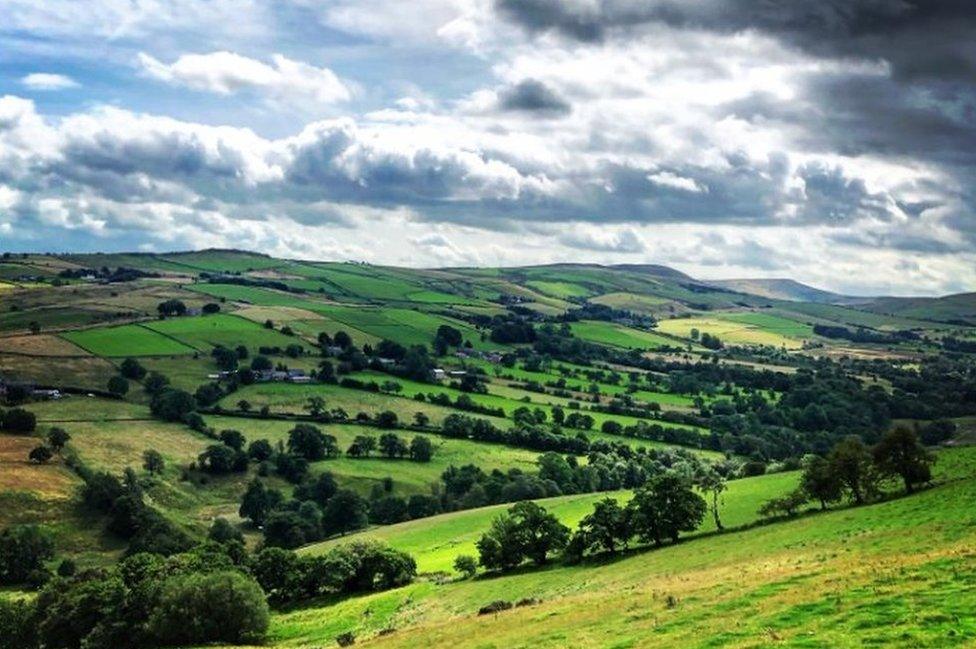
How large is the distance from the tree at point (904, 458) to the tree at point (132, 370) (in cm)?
16292

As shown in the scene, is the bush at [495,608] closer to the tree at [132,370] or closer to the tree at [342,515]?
the tree at [342,515]

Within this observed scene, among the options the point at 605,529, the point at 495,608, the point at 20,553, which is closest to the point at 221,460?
the point at 20,553

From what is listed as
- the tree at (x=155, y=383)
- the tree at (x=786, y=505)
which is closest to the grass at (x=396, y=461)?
the tree at (x=155, y=383)

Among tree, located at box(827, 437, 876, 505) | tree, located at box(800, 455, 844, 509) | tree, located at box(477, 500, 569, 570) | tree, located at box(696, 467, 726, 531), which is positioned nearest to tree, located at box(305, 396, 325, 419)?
tree, located at box(477, 500, 569, 570)

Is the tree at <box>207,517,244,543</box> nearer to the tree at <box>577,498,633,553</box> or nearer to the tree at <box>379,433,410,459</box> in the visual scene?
the tree at <box>379,433,410,459</box>

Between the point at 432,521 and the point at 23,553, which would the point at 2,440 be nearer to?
the point at 23,553

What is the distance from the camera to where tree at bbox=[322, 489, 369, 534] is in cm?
12638

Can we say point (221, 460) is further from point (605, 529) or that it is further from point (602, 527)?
point (605, 529)

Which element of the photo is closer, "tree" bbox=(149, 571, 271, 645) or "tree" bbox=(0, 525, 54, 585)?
"tree" bbox=(149, 571, 271, 645)

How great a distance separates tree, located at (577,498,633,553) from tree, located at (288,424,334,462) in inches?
3463

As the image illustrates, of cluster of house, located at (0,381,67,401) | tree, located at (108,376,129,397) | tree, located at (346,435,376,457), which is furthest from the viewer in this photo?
tree, located at (108,376,129,397)

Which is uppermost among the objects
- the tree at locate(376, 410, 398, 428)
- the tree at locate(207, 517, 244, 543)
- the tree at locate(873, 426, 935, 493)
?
the tree at locate(873, 426, 935, 493)

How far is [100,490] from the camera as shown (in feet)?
395

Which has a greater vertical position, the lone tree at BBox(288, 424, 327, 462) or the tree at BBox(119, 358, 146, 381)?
the tree at BBox(119, 358, 146, 381)
